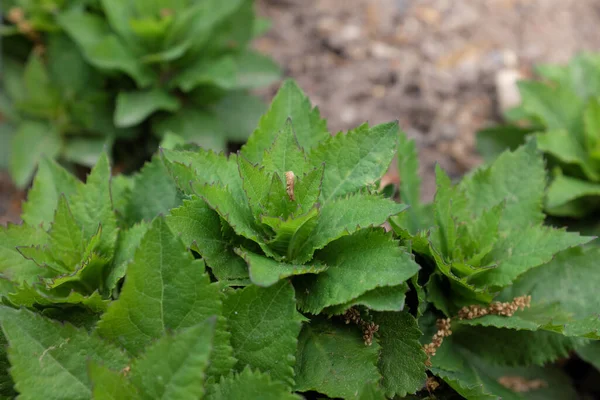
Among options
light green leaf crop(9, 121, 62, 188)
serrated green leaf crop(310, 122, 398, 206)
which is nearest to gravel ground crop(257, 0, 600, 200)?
light green leaf crop(9, 121, 62, 188)

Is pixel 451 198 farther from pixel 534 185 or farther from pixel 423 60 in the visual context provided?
pixel 423 60

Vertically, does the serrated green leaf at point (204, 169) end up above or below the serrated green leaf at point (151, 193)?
above

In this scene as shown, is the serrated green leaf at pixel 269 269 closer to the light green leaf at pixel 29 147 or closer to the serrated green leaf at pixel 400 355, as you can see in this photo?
the serrated green leaf at pixel 400 355

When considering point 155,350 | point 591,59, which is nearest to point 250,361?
point 155,350

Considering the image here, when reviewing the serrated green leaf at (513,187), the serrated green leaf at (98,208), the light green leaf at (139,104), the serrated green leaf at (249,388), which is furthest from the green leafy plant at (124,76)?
the serrated green leaf at (249,388)

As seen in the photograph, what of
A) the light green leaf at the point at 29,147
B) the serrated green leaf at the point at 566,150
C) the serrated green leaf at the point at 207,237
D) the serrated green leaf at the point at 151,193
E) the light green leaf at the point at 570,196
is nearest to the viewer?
the serrated green leaf at the point at 207,237

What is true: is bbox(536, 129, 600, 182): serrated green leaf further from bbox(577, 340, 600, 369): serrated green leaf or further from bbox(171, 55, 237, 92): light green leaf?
bbox(171, 55, 237, 92): light green leaf
